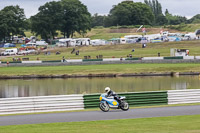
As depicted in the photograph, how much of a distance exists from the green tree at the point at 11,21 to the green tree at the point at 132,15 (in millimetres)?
46531

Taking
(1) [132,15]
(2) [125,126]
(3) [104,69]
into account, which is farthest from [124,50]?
(2) [125,126]

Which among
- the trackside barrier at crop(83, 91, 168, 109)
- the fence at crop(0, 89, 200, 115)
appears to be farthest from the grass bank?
the trackside barrier at crop(83, 91, 168, 109)

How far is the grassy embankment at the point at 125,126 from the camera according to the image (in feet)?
65.1

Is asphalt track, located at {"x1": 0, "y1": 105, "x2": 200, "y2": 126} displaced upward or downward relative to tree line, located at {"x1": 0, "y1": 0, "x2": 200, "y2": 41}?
downward

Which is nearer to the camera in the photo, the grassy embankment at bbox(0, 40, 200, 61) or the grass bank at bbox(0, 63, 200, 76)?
the grass bank at bbox(0, 63, 200, 76)

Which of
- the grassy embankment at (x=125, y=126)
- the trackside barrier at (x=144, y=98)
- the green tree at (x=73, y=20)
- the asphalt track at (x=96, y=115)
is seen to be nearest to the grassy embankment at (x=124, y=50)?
the green tree at (x=73, y=20)

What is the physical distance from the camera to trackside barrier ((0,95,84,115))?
26000 millimetres

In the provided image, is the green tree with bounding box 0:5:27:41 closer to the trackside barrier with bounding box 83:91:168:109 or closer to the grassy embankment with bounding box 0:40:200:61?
the grassy embankment with bounding box 0:40:200:61

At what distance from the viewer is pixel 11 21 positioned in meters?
155

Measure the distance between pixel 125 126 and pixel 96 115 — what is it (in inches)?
163

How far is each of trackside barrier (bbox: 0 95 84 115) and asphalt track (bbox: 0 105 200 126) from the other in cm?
89

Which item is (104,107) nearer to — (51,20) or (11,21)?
(51,20)

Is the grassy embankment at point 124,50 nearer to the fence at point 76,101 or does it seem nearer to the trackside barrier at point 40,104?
the fence at point 76,101

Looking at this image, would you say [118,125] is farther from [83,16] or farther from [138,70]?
[83,16]
